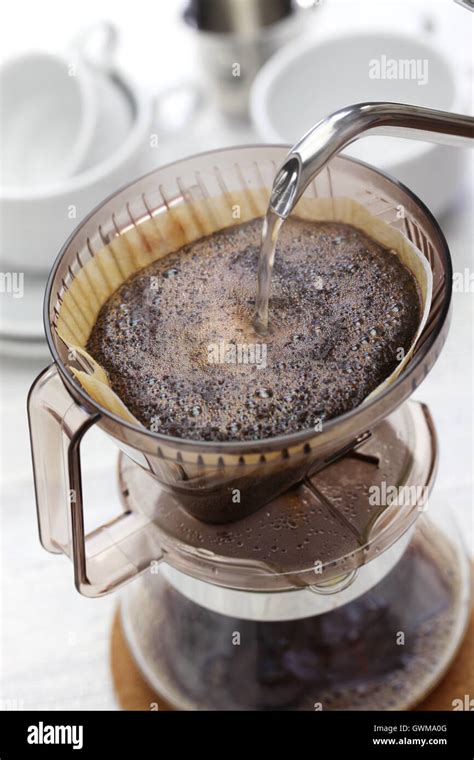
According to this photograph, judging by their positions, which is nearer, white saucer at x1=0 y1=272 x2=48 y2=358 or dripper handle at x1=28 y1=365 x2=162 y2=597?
dripper handle at x1=28 y1=365 x2=162 y2=597

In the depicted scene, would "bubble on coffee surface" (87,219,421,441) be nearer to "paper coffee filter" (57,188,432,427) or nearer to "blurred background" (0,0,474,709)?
"paper coffee filter" (57,188,432,427)

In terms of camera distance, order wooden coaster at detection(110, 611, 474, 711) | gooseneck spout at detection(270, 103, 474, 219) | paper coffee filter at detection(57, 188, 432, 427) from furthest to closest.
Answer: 1. wooden coaster at detection(110, 611, 474, 711)
2. paper coffee filter at detection(57, 188, 432, 427)
3. gooseneck spout at detection(270, 103, 474, 219)

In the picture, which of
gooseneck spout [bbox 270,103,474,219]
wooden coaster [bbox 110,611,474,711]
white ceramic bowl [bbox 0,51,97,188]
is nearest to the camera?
gooseneck spout [bbox 270,103,474,219]

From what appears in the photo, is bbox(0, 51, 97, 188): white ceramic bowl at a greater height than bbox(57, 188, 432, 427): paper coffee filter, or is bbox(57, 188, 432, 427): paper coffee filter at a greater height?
bbox(0, 51, 97, 188): white ceramic bowl

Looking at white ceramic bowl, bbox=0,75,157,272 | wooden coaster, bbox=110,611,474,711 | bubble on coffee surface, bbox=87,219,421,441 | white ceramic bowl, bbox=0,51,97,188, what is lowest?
wooden coaster, bbox=110,611,474,711

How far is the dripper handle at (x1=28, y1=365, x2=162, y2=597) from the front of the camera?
0.71 metres

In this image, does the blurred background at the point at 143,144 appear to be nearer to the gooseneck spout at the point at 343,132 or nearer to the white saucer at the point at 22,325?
the white saucer at the point at 22,325

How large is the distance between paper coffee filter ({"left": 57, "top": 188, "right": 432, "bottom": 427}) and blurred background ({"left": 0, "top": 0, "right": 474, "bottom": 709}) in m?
0.34

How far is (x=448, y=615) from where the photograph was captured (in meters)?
0.95

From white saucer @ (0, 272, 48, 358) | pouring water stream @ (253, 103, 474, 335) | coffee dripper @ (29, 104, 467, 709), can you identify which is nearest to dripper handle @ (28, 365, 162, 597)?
coffee dripper @ (29, 104, 467, 709)

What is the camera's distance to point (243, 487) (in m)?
0.69

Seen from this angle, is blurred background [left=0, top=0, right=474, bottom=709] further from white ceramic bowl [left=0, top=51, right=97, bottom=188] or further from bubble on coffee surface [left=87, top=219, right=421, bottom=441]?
bubble on coffee surface [left=87, top=219, right=421, bottom=441]

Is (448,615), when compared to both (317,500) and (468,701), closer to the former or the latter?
(468,701)

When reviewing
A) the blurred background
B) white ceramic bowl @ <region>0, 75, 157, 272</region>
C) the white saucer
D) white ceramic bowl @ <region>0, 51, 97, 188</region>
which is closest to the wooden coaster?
the blurred background
